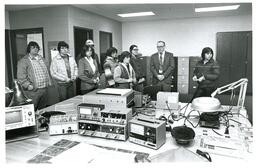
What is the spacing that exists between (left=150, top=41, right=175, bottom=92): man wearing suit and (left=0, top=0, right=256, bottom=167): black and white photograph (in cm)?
1

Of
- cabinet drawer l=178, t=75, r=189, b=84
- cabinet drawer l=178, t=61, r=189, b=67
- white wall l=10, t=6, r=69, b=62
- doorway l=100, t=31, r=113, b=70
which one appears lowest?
cabinet drawer l=178, t=75, r=189, b=84

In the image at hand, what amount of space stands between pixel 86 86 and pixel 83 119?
1.09 m

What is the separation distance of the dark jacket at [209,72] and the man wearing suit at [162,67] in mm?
362

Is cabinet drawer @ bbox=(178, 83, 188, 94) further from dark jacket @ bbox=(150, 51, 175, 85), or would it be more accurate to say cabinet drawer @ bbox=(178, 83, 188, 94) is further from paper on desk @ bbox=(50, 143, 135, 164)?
paper on desk @ bbox=(50, 143, 135, 164)

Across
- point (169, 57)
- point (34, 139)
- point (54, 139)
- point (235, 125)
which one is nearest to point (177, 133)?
point (235, 125)

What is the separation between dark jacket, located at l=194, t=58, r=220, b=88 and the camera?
2.59 metres

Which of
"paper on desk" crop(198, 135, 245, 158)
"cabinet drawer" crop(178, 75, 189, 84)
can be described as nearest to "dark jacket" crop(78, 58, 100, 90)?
"cabinet drawer" crop(178, 75, 189, 84)

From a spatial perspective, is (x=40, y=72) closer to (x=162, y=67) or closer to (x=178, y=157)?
(x=162, y=67)

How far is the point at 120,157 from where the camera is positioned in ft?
3.96

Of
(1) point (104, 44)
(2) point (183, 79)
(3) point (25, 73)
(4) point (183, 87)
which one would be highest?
(1) point (104, 44)

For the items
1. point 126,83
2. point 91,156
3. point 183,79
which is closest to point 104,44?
point 126,83

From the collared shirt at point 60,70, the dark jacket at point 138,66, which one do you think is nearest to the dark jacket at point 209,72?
the dark jacket at point 138,66

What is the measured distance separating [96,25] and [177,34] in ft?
3.39

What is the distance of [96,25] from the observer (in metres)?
2.69
